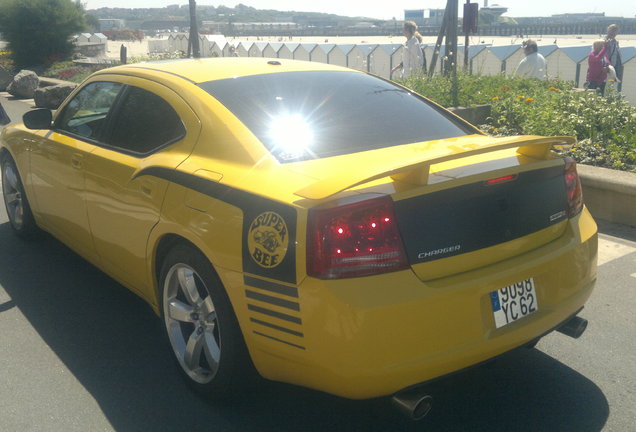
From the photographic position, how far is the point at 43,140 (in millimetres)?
5062

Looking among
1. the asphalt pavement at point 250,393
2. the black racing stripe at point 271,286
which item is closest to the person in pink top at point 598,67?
the asphalt pavement at point 250,393

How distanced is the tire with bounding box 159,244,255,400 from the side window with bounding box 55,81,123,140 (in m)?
1.36

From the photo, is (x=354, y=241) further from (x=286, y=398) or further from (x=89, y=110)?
(x=89, y=110)

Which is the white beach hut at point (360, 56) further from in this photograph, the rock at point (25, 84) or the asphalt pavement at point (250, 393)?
the asphalt pavement at point (250, 393)

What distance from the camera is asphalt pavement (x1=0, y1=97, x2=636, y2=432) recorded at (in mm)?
3236

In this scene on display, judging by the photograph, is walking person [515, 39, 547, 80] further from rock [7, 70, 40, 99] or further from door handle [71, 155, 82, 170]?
rock [7, 70, 40, 99]

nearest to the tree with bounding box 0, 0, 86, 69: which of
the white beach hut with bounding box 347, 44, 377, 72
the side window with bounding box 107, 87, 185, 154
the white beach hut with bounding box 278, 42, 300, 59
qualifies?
the white beach hut with bounding box 278, 42, 300, 59

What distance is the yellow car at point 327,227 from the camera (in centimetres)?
270

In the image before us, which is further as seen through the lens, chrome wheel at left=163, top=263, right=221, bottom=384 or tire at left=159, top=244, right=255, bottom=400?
chrome wheel at left=163, top=263, right=221, bottom=384

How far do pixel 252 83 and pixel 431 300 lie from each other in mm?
1730

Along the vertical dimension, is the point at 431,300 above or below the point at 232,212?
below

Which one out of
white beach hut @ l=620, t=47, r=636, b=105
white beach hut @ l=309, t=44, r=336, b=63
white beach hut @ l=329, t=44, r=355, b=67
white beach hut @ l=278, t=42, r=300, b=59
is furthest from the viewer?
white beach hut @ l=278, t=42, r=300, b=59

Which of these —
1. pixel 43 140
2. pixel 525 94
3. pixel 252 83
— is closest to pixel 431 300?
pixel 252 83

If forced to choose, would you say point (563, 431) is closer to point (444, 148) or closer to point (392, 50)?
point (444, 148)
